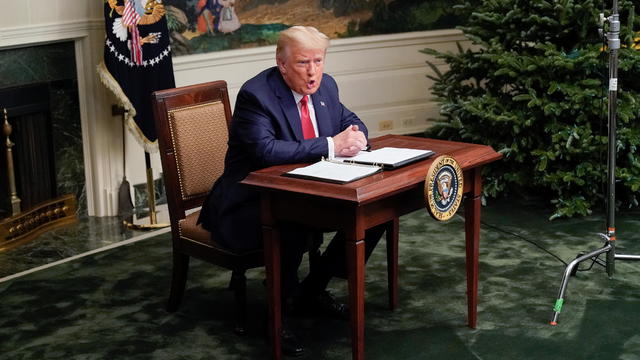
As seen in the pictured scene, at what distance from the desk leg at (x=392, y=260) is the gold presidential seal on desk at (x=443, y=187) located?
2.53ft

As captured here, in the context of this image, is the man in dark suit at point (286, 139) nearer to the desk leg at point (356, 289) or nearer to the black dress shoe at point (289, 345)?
the black dress shoe at point (289, 345)

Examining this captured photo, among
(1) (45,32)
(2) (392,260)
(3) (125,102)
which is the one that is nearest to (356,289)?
(2) (392,260)

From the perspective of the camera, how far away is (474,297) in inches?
163

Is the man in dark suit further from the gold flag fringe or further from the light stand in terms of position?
the gold flag fringe

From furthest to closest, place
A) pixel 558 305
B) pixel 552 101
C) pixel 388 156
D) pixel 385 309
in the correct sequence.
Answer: pixel 552 101
pixel 385 309
pixel 558 305
pixel 388 156

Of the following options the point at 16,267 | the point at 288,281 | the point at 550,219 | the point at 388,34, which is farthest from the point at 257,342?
the point at 388,34

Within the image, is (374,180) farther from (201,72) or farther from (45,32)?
(201,72)

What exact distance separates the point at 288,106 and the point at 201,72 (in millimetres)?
3060

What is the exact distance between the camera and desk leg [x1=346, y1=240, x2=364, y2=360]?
340 centimetres

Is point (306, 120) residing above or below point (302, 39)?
below

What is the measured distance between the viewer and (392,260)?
4457mm

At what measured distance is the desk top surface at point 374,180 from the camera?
10.9ft

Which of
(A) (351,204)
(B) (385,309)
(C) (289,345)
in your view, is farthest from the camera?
(B) (385,309)

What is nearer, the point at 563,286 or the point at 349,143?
the point at 349,143
